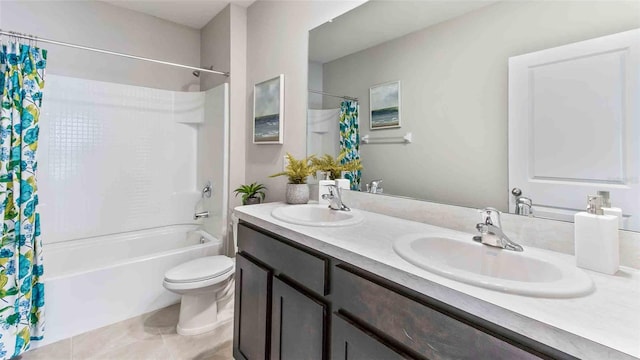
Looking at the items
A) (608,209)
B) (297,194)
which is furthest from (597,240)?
(297,194)

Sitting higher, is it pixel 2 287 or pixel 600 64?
pixel 600 64

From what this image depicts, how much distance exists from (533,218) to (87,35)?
3.49 m

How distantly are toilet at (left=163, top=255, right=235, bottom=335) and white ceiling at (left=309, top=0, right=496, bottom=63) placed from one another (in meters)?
1.59

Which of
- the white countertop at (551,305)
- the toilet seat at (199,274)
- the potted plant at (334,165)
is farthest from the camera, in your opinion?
the toilet seat at (199,274)

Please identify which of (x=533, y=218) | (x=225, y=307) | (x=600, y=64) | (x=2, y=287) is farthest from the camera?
(x=225, y=307)

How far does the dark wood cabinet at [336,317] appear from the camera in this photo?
638 millimetres

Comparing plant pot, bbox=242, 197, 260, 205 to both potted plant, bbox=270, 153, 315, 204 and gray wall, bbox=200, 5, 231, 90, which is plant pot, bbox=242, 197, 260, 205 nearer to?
potted plant, bbox=270, 153, 315, 204

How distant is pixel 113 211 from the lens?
2613 millimetres

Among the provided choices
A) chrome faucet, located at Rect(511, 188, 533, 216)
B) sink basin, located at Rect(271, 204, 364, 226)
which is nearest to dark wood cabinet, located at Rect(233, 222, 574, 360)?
sink basin, located at Rect(271, 204, 364, 226)

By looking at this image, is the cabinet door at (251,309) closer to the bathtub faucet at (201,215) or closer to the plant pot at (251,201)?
the plant pot at (251,201)

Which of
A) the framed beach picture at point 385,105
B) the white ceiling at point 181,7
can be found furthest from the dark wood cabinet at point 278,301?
the white ceiling at point 181,7

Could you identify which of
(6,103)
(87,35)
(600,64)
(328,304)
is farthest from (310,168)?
(87,35)

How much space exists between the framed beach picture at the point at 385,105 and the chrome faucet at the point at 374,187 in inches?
11.6

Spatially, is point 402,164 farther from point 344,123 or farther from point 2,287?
point 2,287
